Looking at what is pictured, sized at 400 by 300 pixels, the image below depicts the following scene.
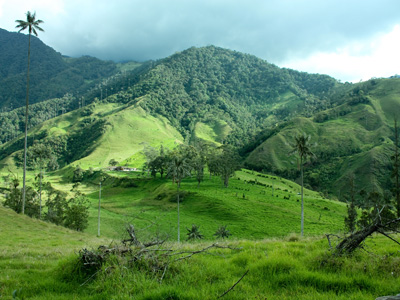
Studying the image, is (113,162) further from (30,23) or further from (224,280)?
(224,280)

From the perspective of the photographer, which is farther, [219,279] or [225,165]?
[225,165]

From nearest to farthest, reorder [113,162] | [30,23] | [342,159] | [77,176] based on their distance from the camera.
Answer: [30,23] → [77,176] → [342,159] → [113,162]

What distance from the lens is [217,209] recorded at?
83.4 m

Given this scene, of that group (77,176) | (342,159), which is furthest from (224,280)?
(342,159)

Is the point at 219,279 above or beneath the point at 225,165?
above

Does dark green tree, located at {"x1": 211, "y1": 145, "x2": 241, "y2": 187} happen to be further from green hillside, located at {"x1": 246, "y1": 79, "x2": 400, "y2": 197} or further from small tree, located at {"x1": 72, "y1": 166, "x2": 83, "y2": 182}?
small tree, located at {"x1": 72, "y1": 166, "x2": 83, "y2": 182}

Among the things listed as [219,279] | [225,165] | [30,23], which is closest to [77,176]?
[225,165]

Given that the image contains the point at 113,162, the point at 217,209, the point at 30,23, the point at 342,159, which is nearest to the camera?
the point at 30,23

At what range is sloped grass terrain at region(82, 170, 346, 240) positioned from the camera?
67.8 metres

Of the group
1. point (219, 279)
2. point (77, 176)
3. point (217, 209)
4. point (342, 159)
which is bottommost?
point (217, 209)

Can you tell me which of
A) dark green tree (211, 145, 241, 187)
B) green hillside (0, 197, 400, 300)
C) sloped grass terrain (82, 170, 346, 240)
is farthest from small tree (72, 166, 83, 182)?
green hillside (0, 197, 400, 300)

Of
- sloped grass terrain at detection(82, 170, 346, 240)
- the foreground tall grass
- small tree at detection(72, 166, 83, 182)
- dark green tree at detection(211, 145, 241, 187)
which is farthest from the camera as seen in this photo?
small tree at detection(72, 166, 83, 182)

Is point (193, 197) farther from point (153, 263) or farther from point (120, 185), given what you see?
point (153, 263)

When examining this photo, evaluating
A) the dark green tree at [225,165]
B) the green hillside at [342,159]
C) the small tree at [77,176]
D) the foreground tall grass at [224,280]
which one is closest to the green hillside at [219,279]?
the foreground tall grass at [224,280]
